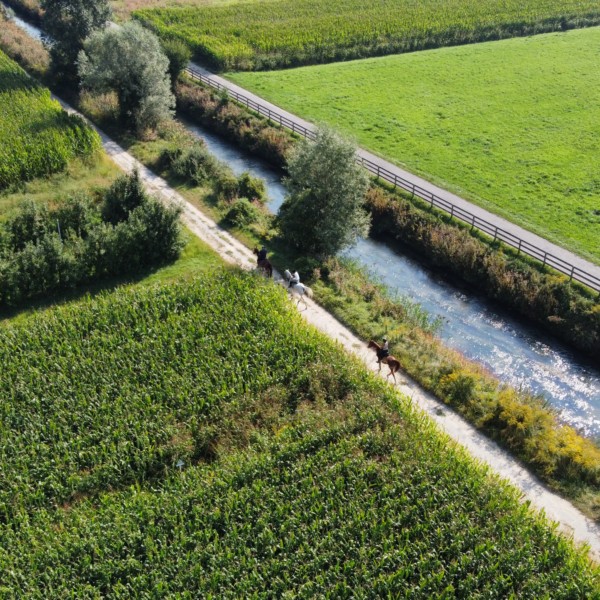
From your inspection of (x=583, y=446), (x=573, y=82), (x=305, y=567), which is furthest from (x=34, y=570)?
(x=573, y=82)

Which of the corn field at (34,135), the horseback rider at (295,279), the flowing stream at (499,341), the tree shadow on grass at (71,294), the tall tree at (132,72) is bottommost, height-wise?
the flowing stream at (499,341)

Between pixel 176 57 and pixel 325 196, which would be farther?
pixel 176 57

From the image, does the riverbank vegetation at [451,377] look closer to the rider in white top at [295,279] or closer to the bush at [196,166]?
the rider in white top at [295,279]

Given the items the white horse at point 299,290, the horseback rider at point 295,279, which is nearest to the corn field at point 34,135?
the white horse at point 299,290

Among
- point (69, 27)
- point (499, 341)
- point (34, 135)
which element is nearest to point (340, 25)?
point (69, 27)

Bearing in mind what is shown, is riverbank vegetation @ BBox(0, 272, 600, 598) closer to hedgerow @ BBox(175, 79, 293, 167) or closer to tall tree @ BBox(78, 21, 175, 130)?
hedgerow @ BBox(175, 79, 293, 167)

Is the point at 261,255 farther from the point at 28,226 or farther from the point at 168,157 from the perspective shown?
the point at 168,157

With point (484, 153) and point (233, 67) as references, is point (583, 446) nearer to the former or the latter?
point (484, 153)
